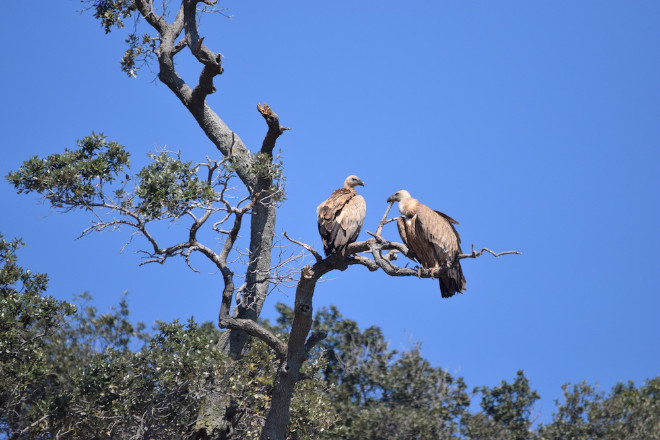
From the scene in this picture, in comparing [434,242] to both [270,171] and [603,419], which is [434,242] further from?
[603,419]

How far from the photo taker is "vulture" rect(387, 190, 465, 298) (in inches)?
409

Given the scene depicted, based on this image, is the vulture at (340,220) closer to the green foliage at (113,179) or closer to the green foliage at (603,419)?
the green foliage at (113,179)

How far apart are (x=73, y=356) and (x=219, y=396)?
13.7 feet

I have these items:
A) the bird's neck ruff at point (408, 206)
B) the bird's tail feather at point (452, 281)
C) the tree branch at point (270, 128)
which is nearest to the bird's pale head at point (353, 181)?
the bird's neck ruff at point (408, 206)

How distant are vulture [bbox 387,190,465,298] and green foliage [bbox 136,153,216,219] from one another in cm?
270

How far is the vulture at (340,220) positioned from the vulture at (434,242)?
0.74 m

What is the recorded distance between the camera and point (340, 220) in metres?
9.72

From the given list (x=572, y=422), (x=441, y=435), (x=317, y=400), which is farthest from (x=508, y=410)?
(x=317, y=400)

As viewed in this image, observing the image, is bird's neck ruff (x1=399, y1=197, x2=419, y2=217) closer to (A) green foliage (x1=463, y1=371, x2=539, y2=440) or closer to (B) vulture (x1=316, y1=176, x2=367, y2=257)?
(B) vulture (x1=316, y1=176, x2=367, y2=257)

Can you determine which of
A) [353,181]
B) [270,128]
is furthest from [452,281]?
[270,128]

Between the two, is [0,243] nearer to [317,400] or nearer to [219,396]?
[219,396]

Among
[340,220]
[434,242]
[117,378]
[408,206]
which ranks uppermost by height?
[408,206]

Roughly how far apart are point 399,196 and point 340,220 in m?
2.38

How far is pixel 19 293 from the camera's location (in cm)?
1160
